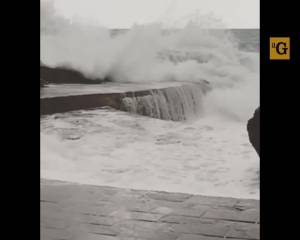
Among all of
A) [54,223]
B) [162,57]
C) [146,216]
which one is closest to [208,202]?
[146,216]

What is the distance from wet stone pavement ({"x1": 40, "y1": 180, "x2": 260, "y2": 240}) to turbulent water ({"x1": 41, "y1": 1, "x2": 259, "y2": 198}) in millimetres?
1600

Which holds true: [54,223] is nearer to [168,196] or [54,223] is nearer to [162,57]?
[168,196]

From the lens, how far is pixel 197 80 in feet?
35.4

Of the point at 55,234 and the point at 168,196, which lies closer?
the point at 55,234

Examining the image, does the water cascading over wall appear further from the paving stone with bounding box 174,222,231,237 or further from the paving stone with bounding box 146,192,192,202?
the paving stone with bounding box 174,222,231,237

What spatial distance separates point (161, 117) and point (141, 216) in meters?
5.93

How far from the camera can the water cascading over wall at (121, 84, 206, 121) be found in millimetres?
7762

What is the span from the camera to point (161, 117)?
8.20m

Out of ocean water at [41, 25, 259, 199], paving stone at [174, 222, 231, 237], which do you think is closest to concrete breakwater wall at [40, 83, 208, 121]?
ocean water at [41, 25, 259, 199]
